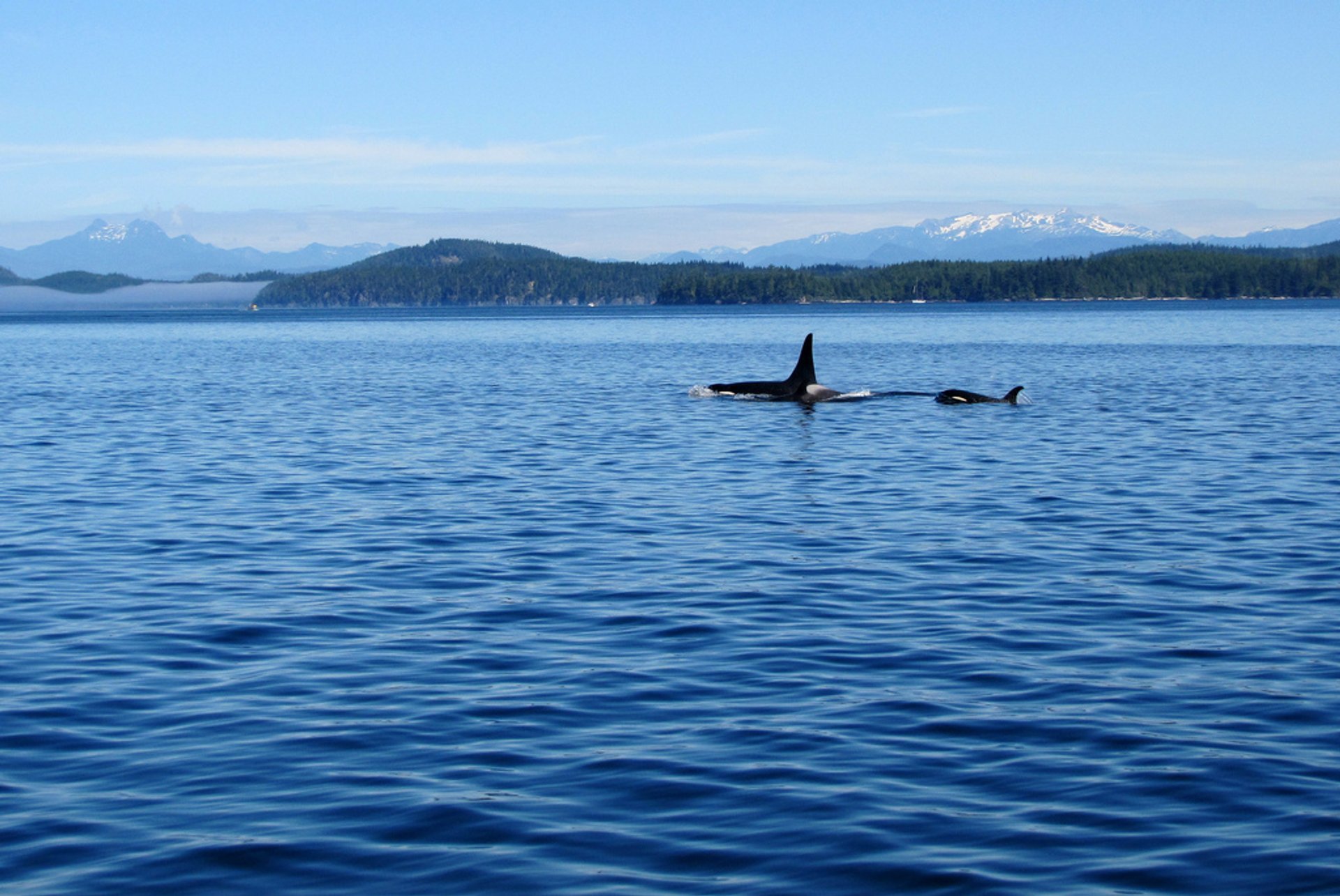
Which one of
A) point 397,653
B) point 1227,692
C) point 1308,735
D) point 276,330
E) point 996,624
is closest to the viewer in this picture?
point 1308,735

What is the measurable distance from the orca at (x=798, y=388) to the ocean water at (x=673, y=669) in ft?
38.5

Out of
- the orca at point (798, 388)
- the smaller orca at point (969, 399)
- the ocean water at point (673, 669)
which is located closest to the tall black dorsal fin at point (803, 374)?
the orca at point (798, 388)

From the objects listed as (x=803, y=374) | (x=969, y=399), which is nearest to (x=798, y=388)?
(x=803, y=374)

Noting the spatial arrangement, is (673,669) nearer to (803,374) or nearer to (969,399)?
(969,399)

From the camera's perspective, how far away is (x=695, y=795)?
8914 mm

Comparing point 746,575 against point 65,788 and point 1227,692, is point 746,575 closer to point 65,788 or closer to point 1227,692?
point 1227,692

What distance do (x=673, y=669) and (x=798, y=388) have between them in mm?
31614

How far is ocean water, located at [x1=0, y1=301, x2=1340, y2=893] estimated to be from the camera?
8.10 metres

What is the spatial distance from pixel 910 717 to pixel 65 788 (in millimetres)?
5549

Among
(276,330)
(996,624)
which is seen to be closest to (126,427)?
(996,624)

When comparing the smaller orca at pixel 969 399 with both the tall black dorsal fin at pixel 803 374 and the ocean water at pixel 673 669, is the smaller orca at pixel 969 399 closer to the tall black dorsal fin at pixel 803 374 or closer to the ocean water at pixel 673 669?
the tall black dorsal fin at pixel 803 374

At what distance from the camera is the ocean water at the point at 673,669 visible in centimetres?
810

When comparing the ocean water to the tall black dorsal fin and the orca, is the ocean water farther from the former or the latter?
the orca

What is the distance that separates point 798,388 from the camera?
43281 millimetres
